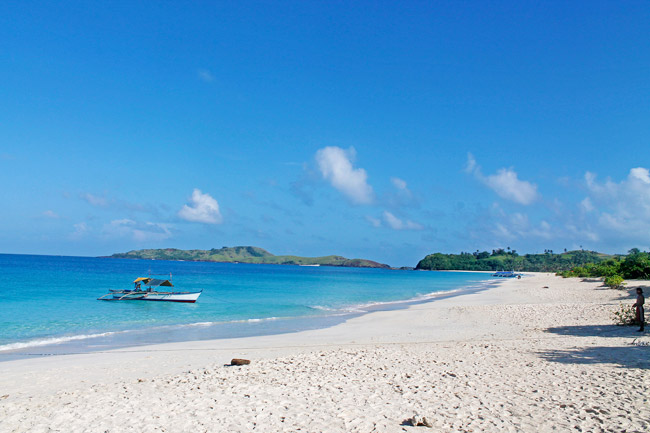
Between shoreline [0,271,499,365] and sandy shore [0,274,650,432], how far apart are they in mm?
1921

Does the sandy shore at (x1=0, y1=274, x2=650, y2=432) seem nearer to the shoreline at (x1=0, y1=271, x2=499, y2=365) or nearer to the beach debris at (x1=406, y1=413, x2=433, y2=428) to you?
the beach debris at (x1=406, y1=413, x2=433, y2=428)

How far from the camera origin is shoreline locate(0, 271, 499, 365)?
1645 cm

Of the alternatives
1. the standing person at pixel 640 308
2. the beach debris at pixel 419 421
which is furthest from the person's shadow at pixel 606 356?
the beach debris at pixel 419 421

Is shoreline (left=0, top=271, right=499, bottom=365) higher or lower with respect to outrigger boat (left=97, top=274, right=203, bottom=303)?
lower

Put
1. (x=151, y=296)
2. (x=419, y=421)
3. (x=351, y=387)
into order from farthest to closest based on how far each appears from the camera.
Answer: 1. (x=151, y=296)
2. (x=351, y=387)
3. (x=419, y=421)

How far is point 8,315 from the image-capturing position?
86.0 feet

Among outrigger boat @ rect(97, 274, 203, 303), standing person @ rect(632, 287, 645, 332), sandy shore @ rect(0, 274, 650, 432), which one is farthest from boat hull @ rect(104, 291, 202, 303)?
standing person @ rect(632, 287, 645, 332)

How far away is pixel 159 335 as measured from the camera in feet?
66.0

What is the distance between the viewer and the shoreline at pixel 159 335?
648 inches

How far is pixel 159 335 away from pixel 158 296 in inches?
751

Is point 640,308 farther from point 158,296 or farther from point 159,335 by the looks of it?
point 158,296

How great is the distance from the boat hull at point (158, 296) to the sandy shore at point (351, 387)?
70.0 feet

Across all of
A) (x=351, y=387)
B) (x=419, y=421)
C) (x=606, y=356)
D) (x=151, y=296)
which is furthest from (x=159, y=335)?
(x=151, y=296)

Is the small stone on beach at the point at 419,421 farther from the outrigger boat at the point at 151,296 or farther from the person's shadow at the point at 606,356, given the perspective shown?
the outrigger boat at the point at 151,296
